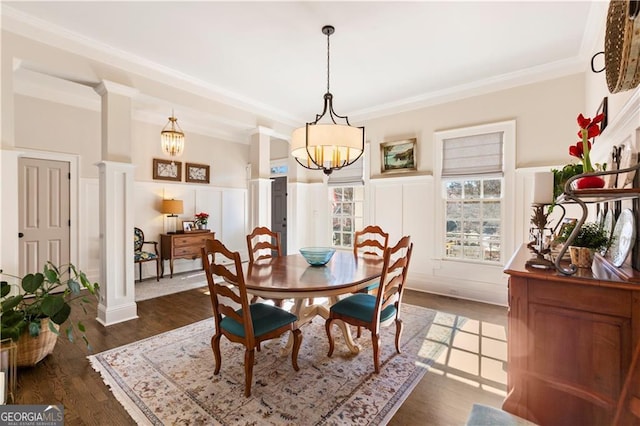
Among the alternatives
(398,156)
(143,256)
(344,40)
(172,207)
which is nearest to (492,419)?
(344,40)

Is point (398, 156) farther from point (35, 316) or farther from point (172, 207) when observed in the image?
point (35, 316)

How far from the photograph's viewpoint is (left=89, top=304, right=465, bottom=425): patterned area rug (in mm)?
1760

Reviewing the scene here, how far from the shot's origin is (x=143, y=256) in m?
4.75

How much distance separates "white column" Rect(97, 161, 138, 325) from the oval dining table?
1593mm

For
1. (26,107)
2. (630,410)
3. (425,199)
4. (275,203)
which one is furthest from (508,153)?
(26,107)

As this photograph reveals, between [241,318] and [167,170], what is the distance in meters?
4.50

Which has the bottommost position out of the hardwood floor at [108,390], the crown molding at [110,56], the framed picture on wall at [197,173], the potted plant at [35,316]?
the hardwood floor at [108,390]

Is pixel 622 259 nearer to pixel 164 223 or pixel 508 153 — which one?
pixel 508 153

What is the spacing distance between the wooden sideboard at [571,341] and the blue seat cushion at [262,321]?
1397 mm

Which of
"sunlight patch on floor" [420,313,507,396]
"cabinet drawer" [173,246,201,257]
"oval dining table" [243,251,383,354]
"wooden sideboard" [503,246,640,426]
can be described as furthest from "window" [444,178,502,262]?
A: "cabinet drawer" [173,246,201,257]

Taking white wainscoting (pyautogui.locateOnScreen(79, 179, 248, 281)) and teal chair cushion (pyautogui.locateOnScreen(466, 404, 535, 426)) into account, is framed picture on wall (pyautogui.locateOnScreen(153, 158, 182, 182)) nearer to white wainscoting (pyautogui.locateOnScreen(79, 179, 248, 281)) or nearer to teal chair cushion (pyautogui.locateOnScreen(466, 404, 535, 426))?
white wainscoting (pyautogui.locateOnScreen(79, 179, 248, 281))

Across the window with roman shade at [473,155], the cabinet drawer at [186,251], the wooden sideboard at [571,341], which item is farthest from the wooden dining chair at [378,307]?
the cabinet drawer at [186,251]

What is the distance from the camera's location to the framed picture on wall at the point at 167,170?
5281mm

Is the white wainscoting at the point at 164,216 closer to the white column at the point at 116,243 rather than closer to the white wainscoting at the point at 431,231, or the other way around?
the white column at the point at 116,243
